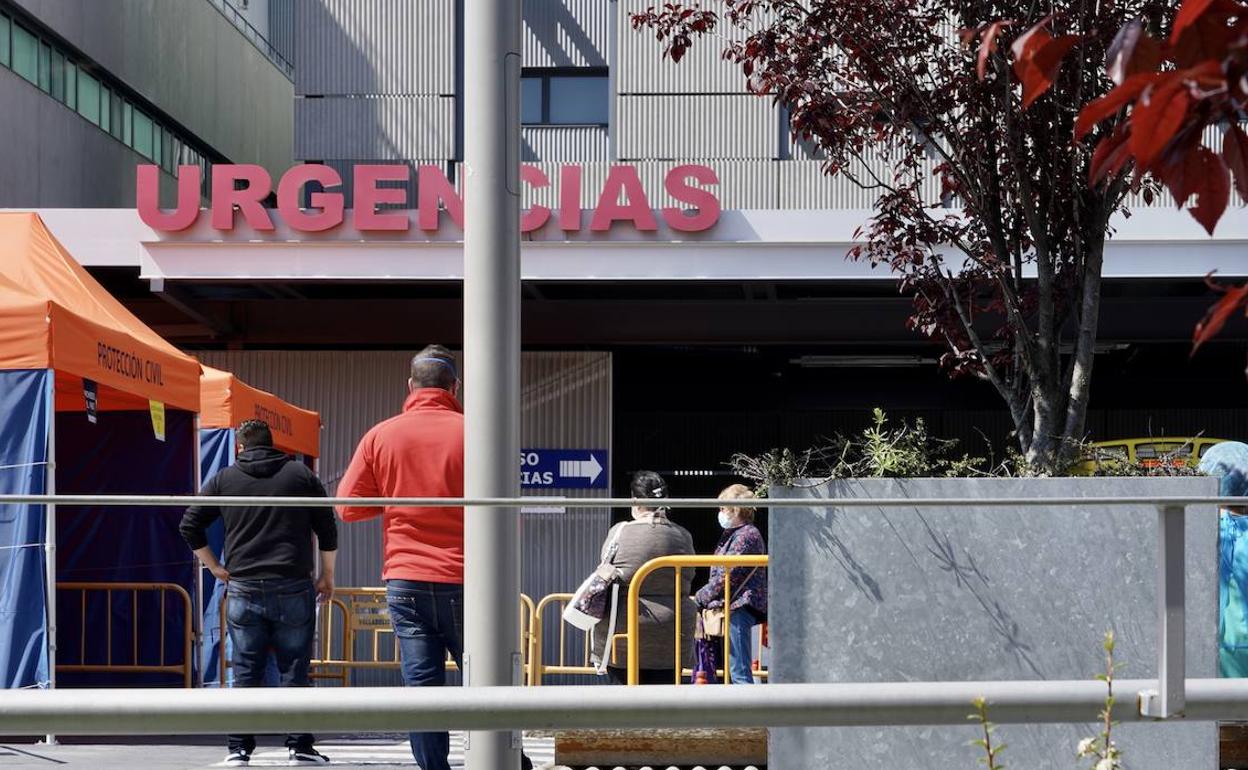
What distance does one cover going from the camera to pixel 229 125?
93.4ft

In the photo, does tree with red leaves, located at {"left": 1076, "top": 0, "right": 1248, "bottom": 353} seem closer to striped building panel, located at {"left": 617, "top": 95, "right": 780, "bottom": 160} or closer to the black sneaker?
the black sneaker

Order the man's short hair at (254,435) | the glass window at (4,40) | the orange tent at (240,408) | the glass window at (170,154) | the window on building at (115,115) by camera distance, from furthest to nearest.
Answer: the glass window at (170,154) → the window on building at (115,115) → the glass window at (4,40) → the orange tent at (240,408) → the man's short hair at (254,435)

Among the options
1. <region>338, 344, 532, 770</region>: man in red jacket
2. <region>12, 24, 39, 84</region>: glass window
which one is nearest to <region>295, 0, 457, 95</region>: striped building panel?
<region>12, 24, 39, 84</region>: glass window

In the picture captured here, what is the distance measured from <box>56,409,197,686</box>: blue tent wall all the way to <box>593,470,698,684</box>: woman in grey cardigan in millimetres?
4603

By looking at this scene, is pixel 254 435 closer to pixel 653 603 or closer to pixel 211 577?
pixel 653 603

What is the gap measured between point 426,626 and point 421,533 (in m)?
0.37

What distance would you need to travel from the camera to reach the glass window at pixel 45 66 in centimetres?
2081

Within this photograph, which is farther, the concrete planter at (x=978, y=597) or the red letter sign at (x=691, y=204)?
the red letter sign at (x=691, y=204)

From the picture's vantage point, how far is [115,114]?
76.4ft

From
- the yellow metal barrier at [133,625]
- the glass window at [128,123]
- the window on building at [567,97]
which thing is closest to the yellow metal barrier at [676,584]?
the yellow metal barrier at [133,625]

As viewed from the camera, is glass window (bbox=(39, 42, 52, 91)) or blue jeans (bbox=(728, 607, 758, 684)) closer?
blue jeans (bbox=(728, 607, 758, 684))

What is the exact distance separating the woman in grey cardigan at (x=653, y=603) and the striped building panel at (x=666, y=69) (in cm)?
1068

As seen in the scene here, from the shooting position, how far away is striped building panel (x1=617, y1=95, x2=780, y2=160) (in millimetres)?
19406

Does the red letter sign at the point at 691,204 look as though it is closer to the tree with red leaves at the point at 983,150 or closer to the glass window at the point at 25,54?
the tree with red leaves at the point at 983,150
